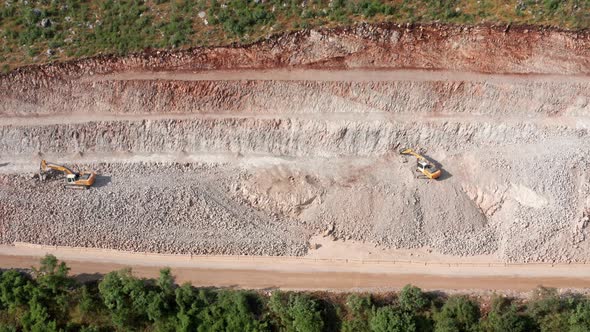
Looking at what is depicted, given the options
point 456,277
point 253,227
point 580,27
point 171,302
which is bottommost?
point 171,302

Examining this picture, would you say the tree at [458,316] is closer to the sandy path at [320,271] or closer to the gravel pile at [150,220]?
the sandy path at [320,271]

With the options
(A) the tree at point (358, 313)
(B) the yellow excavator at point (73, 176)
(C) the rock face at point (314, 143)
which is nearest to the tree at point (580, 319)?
(C) the rock face at point (314, 143)

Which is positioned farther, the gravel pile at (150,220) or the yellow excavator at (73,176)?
the yellow excavator at (73,176)

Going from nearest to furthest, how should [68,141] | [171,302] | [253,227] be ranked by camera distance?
[171,302]
[253,227]
[68,141]

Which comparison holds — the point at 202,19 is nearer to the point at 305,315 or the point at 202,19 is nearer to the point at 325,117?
the point at 325,117

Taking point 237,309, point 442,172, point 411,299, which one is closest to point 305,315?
point 237,309

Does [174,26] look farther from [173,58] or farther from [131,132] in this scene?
[131,132]

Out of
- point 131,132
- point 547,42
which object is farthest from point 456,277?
point 131,132
